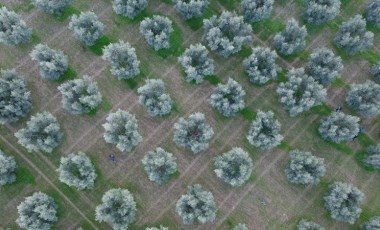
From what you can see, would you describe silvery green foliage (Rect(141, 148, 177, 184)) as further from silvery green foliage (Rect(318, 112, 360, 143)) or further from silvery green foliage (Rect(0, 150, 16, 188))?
silvery green foliage (Rect(318, 112, 360, 143))

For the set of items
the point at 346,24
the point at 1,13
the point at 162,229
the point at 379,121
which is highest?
the point at 346,24

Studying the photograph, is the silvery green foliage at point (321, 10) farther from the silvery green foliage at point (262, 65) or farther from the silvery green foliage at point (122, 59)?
the silvery green foliage at point (122, 59)

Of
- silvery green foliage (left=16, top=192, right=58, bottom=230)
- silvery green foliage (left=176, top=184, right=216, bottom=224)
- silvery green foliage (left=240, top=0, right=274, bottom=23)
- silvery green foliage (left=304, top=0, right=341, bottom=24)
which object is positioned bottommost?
silvery green foliage (left=16, top=192, right=58, bottom=230)

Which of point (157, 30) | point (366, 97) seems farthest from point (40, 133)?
point (366, 97)

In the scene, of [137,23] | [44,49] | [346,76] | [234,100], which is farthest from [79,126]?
[346,76]

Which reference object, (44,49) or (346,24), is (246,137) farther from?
(44,49)

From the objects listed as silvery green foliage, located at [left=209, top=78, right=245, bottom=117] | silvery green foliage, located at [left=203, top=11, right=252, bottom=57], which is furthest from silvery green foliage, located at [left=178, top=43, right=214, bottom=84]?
silvery green foliage, located at [left=209, top=78, right=245, bottom=117]
